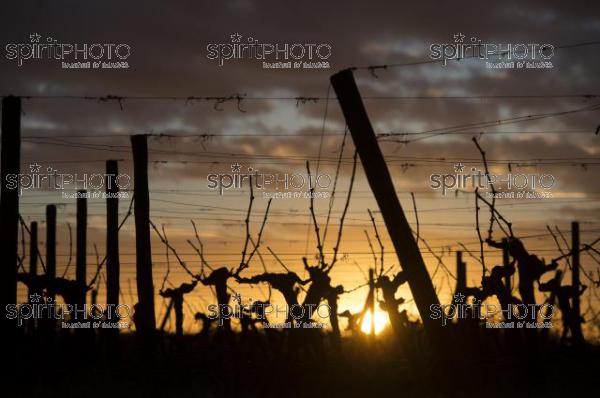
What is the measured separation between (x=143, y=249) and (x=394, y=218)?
4.05 metres

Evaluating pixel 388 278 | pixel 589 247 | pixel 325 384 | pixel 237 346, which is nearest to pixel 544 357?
pixel 589 247

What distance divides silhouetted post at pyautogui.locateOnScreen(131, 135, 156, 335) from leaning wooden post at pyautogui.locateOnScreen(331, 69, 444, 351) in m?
3.81

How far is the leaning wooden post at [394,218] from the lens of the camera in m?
7.40

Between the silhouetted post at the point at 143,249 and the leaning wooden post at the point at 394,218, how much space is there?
381cm

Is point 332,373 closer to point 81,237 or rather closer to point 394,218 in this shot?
point 394,218

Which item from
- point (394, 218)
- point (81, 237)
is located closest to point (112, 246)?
point (81, 237)

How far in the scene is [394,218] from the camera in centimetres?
742

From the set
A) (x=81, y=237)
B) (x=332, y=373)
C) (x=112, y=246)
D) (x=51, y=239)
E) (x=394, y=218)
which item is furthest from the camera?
(x=51, y=239)

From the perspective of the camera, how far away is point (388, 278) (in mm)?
8969

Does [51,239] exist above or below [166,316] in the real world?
above

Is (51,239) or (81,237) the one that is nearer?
(81,237)

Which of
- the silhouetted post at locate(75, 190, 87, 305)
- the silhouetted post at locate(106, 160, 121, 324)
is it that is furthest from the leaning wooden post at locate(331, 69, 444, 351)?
the silhouetted post at locate(75, 190, 87, 305)

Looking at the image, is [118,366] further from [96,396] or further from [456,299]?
[456,299]

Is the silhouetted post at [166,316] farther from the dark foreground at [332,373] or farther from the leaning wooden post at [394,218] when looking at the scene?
the leaning wooden post at [394,218]
